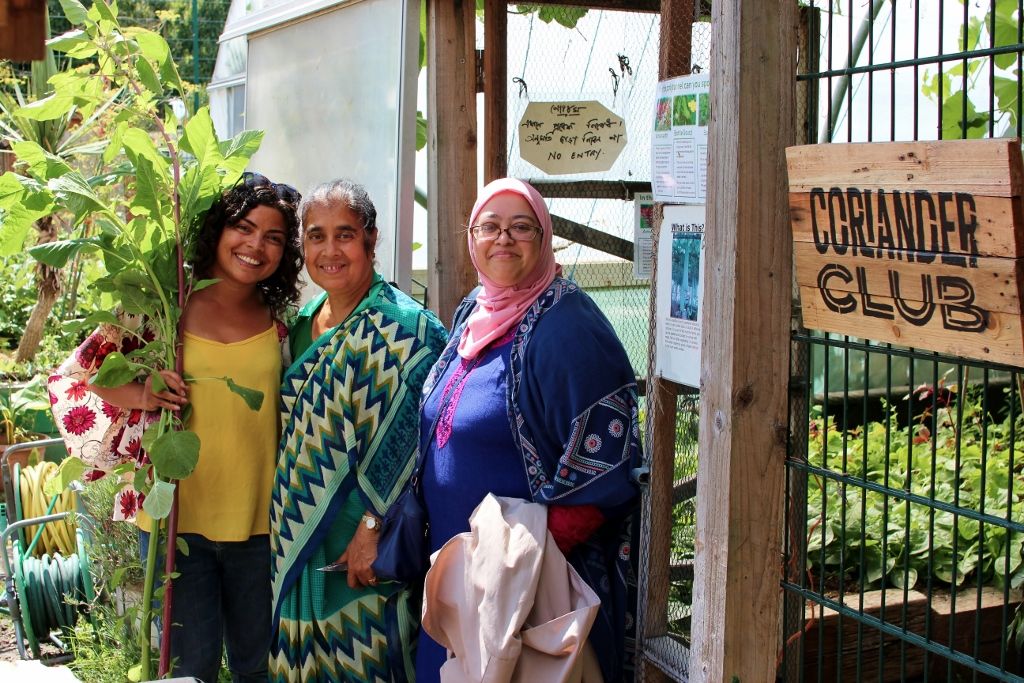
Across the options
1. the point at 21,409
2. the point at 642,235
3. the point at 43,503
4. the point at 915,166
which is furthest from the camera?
the point at 21,409

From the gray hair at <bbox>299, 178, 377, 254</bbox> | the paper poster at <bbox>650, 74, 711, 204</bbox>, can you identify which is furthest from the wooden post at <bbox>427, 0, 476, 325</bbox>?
the paper poster at <bbox>650, 74, 711, 204</bbox>

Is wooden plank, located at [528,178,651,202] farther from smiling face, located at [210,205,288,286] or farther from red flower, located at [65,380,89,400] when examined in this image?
red flower, located at [65,380,89,400]

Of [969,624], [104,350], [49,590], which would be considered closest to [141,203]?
[104,350]

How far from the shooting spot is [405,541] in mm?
2957

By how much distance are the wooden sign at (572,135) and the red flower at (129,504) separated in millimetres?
1706

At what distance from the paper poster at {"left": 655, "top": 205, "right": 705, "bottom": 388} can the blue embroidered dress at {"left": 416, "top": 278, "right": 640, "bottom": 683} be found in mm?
116

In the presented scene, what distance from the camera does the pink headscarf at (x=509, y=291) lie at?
2.79m

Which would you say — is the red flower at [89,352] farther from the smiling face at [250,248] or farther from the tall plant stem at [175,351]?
the smiling face at [250,248]

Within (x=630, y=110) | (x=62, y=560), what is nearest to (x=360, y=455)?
(x=630, y=110)

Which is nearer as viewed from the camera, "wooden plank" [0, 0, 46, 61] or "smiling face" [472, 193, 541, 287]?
"wooden plank" [0, 0, 46, 61]

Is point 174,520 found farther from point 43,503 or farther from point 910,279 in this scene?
point 43,503

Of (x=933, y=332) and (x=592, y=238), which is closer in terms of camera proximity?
(x=933, y=332)

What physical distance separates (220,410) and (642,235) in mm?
1411

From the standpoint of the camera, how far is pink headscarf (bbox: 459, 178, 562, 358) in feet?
9.14
